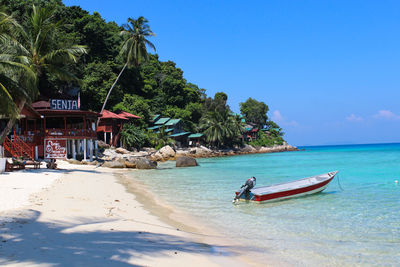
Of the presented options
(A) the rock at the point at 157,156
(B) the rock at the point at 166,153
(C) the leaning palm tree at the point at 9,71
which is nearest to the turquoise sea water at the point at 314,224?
(C) the leaning palm tree at the point at 9,71

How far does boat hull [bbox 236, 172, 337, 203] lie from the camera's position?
12742 millimetres

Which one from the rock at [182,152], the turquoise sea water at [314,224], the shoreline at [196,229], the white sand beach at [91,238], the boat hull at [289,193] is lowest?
the turquoise sea water at [314,224]

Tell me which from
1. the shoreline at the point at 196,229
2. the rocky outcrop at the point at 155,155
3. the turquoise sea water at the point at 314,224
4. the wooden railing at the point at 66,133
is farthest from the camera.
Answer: the rocky outcrop at the point at 155,155

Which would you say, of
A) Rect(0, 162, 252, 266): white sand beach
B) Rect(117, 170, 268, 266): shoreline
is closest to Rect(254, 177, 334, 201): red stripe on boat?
Rect(117, 170, 268, 266): shoreline

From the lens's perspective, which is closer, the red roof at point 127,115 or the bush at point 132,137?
the bush at point 132,137

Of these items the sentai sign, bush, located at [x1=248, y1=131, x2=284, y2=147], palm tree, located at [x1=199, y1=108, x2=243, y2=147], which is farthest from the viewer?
bush, located at [x1=248, y1=131, x2=284, y2=147]

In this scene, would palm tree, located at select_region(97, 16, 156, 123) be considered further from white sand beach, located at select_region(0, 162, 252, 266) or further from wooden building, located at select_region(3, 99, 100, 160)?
white sand beach, located at select_region(0, 162, 252, 266)

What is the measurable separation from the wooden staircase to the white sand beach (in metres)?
16.2

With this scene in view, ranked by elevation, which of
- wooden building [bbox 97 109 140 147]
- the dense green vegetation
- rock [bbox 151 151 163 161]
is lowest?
rock [bbox 151 151 163 161]

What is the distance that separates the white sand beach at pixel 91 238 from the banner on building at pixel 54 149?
800 inches

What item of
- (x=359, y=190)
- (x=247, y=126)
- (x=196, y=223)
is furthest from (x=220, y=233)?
(x=247, y=126)

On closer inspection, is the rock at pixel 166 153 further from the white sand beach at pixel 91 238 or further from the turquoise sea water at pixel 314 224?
the white sand beach at pixel 91 238

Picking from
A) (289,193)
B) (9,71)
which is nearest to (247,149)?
(289,193)

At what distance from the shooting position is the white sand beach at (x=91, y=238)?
16.4 ft
